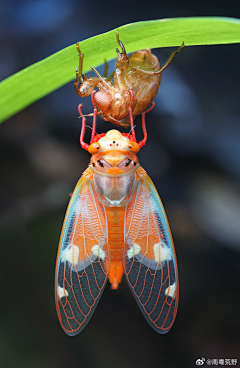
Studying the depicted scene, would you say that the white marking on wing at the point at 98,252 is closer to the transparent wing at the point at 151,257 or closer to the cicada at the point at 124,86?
the transparent wing at the point at 151,257

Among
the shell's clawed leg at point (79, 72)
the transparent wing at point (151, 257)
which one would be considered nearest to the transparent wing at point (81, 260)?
the transparent wing at point (151, 257)

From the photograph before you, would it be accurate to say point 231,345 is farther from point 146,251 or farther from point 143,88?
point 143,88

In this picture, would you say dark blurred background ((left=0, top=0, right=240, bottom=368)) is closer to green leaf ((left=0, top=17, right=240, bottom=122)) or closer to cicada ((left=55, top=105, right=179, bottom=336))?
A: cicada ((left=55, top=105, right=179, bottom=336))

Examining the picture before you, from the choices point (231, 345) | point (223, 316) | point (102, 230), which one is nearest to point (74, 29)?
point (102, 230)

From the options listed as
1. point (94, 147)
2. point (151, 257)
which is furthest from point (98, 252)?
point (94, 147)

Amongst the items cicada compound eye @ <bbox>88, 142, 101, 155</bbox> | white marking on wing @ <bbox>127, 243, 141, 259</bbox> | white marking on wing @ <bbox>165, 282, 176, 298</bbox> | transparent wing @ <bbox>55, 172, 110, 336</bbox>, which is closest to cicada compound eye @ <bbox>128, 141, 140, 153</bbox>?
cicada compound eye @ <bbox>88, 142, 101, 155</bbox>

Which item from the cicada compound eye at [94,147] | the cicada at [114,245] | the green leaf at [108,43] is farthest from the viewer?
the cicada at [114,245]

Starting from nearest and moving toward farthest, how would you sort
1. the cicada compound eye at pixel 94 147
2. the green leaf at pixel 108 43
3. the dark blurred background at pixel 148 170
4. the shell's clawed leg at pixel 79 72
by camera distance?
the green leaf at pixel 108 43 → the shell's clawed leg at pixel 79 72 → the cicada compound eye at pixel 94 147 → the dark blurred background at pixel 148 170

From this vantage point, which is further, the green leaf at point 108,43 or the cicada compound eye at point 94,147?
the cicada compound eye at point 94,147
